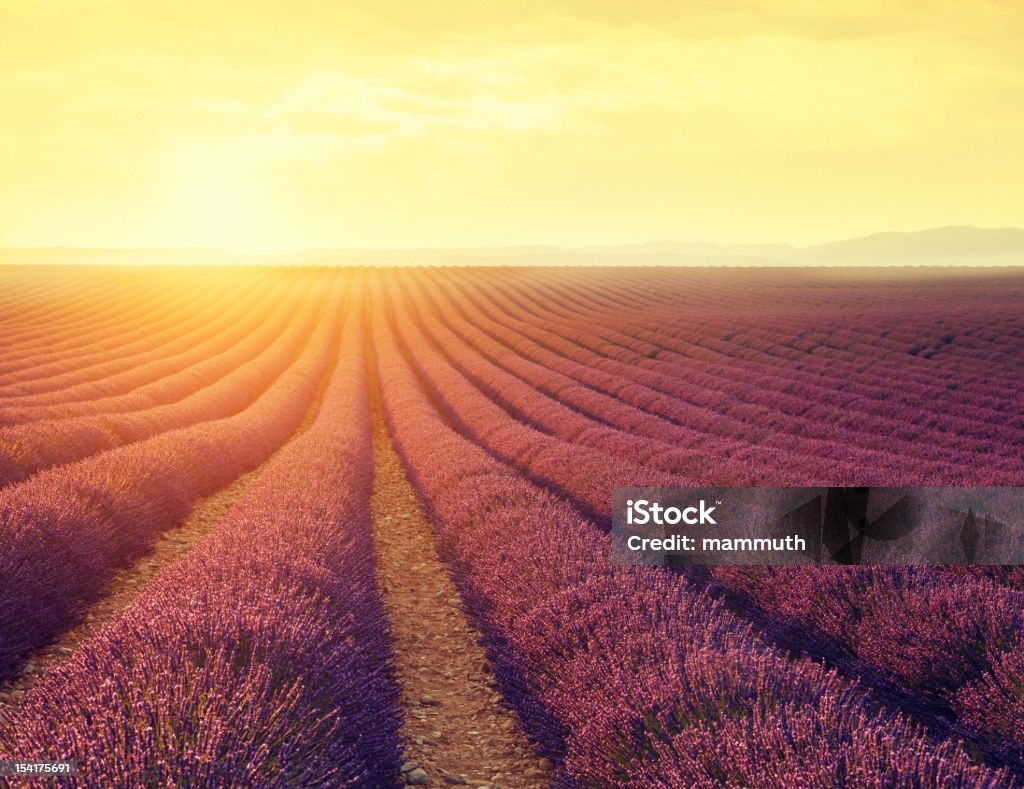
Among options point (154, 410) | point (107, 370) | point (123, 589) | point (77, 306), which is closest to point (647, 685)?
point (123, 589)

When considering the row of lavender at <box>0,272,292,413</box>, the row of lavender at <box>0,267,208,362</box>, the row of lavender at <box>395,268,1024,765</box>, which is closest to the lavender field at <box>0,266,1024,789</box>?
the row of lavender at <box>395,268,1024,765</box>

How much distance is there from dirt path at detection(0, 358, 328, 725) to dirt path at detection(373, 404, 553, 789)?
1890 mm

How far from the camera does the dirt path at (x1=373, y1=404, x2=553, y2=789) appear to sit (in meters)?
3.51

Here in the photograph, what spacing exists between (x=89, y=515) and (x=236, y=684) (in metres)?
4.29

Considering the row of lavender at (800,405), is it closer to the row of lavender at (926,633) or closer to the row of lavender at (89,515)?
the row of lavender at (926,633)

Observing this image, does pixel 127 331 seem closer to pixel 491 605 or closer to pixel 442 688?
pixel 491 605

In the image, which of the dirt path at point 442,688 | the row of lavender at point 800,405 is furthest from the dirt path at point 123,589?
the row of lavender at point 800,405

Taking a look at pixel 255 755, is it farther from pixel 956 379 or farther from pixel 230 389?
pixel 956 379

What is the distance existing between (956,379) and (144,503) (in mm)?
15391

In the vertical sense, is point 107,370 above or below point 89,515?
above

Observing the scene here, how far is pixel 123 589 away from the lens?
19.0 feet

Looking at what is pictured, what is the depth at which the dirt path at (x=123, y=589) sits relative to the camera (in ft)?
13.4

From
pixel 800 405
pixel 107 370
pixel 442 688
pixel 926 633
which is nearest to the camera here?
pixel 926 633

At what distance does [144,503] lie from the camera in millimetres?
7188
